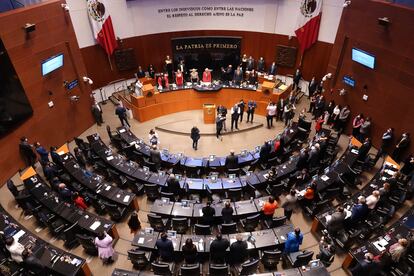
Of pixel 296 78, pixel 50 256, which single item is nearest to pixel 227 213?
pixel 50 256

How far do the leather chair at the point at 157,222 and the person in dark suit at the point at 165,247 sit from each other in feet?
3.44

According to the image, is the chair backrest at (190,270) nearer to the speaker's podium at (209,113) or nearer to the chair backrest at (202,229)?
the chair backrest at (202,229)

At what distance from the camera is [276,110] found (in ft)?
52.4

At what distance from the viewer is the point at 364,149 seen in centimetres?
1159

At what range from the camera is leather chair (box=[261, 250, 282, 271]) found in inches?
317

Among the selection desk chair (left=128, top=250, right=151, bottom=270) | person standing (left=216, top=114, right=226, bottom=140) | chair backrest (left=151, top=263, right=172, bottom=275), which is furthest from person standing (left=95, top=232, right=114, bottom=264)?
person standing (left=216, top=114, right=226, bottom=140)

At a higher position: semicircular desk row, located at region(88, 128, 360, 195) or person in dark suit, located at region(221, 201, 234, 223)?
person in dark suit, located at region(221, 201, 234, 223)

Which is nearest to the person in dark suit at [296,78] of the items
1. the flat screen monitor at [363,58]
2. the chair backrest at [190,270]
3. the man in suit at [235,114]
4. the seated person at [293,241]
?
the flat screen monitor at [363,58]

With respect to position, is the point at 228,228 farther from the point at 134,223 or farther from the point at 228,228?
the point at 134,223

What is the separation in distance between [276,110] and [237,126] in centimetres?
229

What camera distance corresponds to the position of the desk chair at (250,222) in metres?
9.16

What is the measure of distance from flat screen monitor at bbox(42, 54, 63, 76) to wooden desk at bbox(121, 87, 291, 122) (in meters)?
4.14

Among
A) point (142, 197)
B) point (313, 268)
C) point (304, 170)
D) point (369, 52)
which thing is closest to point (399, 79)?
point (369, 52)

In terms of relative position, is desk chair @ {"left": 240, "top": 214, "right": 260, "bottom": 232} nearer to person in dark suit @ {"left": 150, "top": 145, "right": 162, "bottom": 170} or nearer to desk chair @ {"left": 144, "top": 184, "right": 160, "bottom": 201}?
desk chair @ {"left": 144, "top": 184, "right": 160, "bottom": 201}
